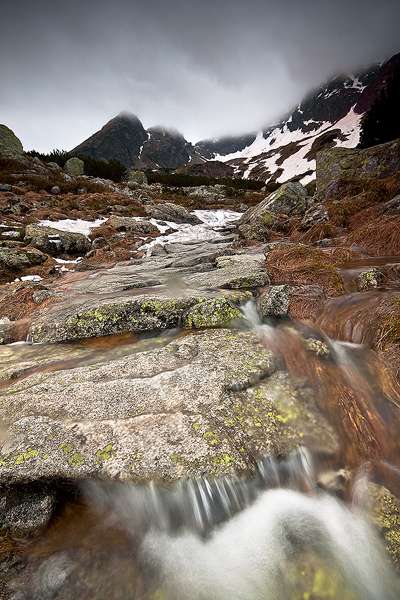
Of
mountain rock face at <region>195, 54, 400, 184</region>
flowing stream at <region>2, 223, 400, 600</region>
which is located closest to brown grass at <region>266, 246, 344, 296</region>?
flowing stream at <region>2, 223, 400, 600</region>

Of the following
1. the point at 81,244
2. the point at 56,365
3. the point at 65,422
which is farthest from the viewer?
the point at 81,244

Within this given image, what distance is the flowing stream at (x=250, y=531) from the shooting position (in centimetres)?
184

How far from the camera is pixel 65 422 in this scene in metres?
2.63

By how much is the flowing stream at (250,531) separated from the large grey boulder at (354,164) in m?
16.6

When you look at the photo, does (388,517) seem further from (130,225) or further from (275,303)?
(130,225)

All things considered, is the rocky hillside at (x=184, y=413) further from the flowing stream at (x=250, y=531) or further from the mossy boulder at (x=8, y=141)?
the mossy boulder at (x=8, y=141)

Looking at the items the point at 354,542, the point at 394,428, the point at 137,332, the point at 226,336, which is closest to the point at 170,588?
the point at 354,542

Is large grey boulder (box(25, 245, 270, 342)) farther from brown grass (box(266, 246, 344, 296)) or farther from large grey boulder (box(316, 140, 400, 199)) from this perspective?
large grey boulder (box(316, 140, 400, 199))

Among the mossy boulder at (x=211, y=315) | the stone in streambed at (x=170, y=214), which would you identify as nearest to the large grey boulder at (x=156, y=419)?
the mossy boulder at (x=211, y=315)

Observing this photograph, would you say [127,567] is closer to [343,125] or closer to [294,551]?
[294,551]

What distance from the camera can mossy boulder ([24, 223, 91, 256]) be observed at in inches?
475

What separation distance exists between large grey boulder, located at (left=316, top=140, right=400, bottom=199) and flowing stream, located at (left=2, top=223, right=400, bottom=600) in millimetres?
16645

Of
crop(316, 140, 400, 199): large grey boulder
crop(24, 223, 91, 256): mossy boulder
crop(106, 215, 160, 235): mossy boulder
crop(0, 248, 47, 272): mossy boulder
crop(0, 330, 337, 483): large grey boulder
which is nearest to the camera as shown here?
crop(0, 330, 337, 483): large grey boulder

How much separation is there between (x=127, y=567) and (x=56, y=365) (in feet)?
9.02
